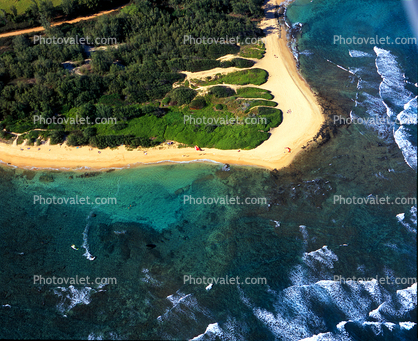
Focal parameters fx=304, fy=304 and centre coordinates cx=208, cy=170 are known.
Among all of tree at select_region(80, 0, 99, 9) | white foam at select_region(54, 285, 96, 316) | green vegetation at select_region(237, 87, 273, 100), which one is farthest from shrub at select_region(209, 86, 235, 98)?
white foam at select_region(54, 285, 96, 316)

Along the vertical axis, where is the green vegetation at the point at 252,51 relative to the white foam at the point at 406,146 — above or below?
above

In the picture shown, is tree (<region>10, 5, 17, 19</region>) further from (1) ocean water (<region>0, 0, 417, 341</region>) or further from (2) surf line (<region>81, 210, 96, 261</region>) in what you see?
(2) surf line (<region>81, 210, 96, 261</region>)

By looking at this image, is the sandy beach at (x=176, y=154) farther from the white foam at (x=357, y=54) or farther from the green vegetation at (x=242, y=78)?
the white foam at (x=357, y=54)

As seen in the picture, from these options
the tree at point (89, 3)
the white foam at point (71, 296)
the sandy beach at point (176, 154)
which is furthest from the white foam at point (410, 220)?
the tree at point (89, 3)

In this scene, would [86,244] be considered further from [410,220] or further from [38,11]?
[38,11]

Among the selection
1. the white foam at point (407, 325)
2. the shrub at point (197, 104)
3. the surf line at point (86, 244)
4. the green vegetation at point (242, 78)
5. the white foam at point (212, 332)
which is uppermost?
the green vegetation at point (242, 78)

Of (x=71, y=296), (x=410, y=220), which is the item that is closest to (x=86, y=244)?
(x=71, y=296)
